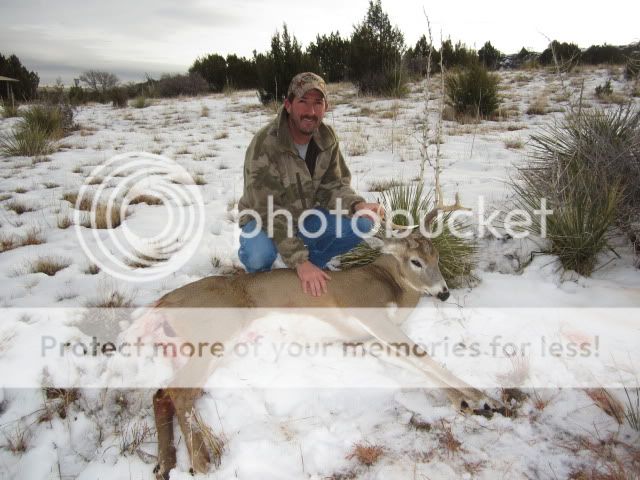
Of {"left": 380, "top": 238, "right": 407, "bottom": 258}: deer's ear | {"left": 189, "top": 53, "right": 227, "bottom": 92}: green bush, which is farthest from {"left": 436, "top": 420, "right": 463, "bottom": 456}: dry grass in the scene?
{"left": 189, "top": 53, "right": 227, "bottom": 92}: green bush

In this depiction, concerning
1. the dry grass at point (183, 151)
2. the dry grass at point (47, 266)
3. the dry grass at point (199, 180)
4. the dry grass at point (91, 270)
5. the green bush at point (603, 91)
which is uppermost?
the green bush at point (603, 91)

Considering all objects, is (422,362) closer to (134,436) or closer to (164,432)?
(164,432)

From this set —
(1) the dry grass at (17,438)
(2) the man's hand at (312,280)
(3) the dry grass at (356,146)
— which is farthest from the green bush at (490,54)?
(1) the dry grass at (17,438)

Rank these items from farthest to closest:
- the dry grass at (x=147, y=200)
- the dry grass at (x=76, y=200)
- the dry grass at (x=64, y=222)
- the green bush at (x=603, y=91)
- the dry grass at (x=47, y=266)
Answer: the green bush at (x=603, y=91) < the dry grass at (x=147, y=200) < the dry grass at (x=76, y=200) < the dry grass at (x=64, y=222) < the dry grass at (x=47, y=266)

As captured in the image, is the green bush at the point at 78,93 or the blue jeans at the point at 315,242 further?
the green bush at the point at 78,93

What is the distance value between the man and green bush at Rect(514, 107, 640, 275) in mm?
1624

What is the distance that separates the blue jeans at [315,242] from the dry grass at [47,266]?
1.68 meters

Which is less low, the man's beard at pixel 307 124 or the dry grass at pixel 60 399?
the man's beard at pixel 307 124

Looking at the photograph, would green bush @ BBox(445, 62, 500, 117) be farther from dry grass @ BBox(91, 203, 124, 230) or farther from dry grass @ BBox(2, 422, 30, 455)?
dry grass @ BBox(2, 422, 30, 455)

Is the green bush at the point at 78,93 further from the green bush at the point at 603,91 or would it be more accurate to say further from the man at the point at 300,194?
the green bush at the point at 603,91

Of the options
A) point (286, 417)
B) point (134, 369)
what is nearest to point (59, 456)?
point (134, 369)

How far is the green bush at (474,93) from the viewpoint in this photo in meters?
8.91

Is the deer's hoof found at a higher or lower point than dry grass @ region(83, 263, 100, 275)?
lower

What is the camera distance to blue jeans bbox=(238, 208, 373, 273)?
3.57m
